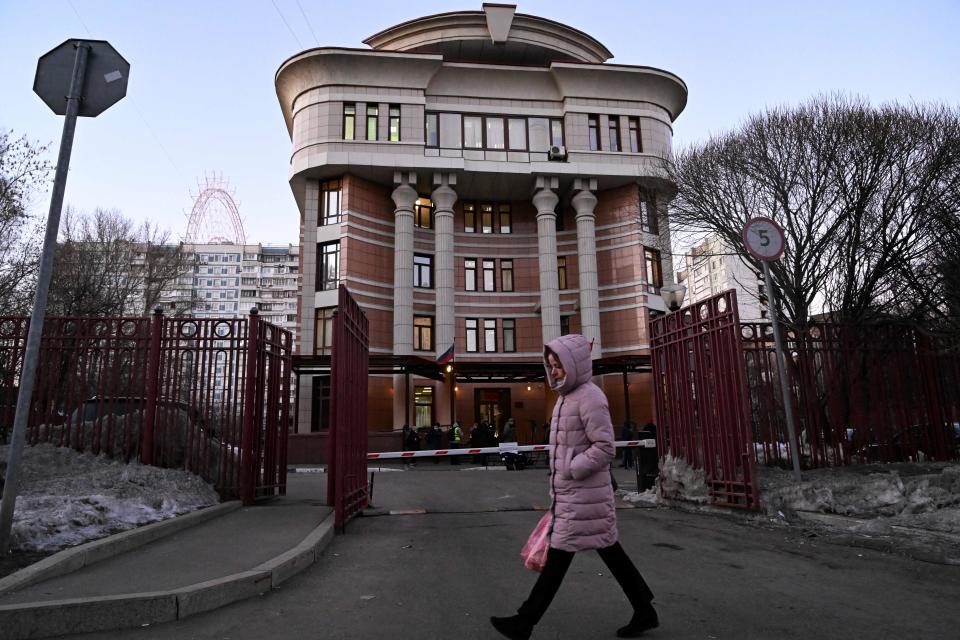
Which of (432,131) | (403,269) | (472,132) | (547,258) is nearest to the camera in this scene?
(403,269)

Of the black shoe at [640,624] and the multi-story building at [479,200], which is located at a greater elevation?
the multi-story building at [479,200]

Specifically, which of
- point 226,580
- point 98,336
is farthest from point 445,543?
point 98,336

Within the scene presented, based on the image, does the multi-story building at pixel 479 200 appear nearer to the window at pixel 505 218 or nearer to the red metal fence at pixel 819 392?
the window at pixel 505 218

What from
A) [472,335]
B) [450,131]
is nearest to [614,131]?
[450,131]

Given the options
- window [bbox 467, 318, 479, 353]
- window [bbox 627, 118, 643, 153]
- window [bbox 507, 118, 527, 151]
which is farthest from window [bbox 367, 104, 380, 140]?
window [bbox 627, 118, 643, 153]

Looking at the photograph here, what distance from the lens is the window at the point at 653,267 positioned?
30844 millimetres

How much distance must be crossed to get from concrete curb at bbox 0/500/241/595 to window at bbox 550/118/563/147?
27.3 metres

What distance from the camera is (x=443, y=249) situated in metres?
29.7

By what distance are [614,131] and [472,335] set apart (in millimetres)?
12825

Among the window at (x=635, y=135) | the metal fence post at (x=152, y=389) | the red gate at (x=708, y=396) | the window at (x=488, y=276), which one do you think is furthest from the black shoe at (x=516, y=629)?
the window at (x=635, y=135)

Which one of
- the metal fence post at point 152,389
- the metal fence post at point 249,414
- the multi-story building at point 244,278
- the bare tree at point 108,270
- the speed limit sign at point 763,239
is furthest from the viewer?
the multi-story building at point 244,278

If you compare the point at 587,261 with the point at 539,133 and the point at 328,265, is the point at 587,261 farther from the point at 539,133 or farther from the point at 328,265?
the point at 328,265

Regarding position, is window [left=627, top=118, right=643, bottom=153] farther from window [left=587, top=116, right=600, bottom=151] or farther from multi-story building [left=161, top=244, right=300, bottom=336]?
multi-story building [left=161, top=244, right=300, bottom=336]

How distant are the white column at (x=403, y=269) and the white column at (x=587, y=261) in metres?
8.48
